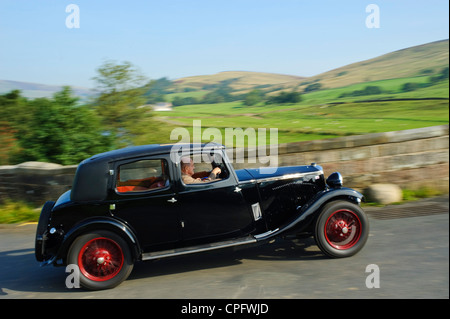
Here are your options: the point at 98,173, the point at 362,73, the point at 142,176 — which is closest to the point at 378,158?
the point at 142,176

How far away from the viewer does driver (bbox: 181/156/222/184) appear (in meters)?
5.79

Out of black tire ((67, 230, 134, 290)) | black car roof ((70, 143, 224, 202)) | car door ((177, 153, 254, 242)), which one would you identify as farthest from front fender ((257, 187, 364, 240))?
black tire ((67, 230, 134, 290))

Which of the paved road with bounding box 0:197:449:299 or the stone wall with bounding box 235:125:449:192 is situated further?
the stone wall with bounding box 235:125:449:192

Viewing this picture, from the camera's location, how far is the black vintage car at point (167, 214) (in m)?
5.50

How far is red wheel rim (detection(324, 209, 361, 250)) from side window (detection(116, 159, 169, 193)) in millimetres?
2276

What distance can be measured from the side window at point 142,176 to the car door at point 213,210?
0.99 ft

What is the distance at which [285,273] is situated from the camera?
18.0ft

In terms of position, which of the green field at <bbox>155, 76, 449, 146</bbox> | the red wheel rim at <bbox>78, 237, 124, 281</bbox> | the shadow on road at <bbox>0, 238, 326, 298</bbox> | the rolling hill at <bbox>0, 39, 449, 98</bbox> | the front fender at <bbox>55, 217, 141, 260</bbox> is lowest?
the shadow on road at <bbox>0, 238, 326, 298</bbox>

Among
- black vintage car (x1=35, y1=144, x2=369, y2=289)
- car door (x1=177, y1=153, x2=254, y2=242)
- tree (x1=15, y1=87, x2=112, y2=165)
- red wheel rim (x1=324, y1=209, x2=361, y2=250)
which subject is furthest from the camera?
tree (x1=15, y1=87, x2=112, y2=165)

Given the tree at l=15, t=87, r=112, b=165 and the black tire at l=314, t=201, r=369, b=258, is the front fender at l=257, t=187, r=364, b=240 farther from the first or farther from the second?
the tree at l=15, t=87, r=112, b=165

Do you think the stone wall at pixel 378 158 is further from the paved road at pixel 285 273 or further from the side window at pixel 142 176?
the side window at pixel 142 176

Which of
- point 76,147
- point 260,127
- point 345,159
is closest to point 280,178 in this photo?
point 345,159

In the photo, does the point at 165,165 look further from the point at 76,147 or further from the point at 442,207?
the point at 76,147

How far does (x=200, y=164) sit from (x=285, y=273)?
1.86 m
